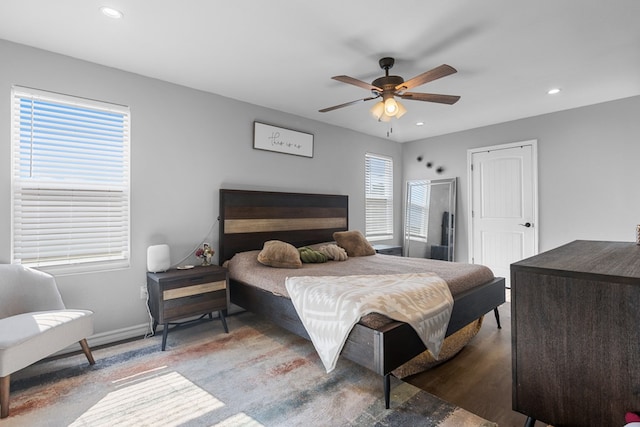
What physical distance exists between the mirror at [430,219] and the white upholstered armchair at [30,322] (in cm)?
482

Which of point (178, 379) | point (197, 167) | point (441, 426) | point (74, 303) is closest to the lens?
point (441, 426)

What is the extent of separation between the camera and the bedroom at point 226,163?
2.76 m

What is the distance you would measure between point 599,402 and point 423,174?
4819mm

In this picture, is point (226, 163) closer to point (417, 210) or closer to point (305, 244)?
point (305, 244)

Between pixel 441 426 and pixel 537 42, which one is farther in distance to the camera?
pixel 537 42

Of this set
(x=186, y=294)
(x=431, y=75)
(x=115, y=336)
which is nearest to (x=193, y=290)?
(x=186, y=294)

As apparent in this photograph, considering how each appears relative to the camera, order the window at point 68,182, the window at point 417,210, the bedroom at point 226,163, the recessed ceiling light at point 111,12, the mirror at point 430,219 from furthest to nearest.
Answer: the window at point 417,210 → the mirror at point 430,219 → the bedroom at point 226,163 → the window at point 68,182 → the recessed ceiling light at point 111,12

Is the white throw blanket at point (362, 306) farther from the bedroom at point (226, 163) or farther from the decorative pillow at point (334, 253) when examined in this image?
the bedroom at point (226, 163)

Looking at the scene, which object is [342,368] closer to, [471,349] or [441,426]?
[441,426]

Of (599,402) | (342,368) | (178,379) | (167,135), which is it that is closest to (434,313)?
(342,368)

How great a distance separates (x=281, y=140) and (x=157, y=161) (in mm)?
1568

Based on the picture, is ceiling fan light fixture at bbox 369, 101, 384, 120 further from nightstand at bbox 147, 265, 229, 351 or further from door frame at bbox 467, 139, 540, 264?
door frame at bbox 467, 139, 540, 264

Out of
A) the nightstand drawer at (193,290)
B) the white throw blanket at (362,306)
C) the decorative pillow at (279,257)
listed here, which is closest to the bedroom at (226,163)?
the nightstand drawer at (193,290)

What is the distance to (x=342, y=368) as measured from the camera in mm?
2375
